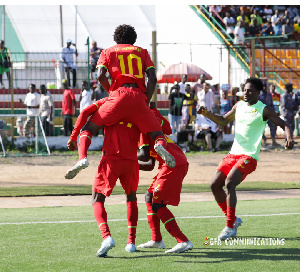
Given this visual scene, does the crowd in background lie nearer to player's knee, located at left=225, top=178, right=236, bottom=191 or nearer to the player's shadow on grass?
player's knee, located at left=225, top=178, right=236, bottom=191

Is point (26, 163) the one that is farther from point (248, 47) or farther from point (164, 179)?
point (164, 179)

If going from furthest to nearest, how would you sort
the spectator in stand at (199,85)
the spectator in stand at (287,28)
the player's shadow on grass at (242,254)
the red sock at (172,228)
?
the spectator in stand at (287,28), the spectator in stand at (199,85), the red sock at (172,228), the player's shadow on grass at (242,254)

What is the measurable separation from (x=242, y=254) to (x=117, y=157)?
60.9 inches

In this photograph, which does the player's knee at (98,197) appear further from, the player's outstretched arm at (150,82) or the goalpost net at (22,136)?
the goalpost net at (22,136)

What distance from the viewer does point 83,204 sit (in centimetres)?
1248

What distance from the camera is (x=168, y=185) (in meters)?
7.76

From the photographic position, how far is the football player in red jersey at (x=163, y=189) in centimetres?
759

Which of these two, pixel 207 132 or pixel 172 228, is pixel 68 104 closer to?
pixel 207 132

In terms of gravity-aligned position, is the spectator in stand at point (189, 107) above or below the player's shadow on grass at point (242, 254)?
above

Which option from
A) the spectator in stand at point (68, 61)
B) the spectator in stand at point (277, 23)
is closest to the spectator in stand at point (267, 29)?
the spectator in stand at point (277, 23)

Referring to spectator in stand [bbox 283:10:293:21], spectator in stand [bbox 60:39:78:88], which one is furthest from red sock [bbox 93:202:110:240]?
spectator in stand [bbox 283:10:293:21]

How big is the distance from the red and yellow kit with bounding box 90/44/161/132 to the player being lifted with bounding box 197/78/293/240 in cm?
138

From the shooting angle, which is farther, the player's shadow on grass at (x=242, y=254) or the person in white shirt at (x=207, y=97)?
the person in white shirt at (x=207, y=97)

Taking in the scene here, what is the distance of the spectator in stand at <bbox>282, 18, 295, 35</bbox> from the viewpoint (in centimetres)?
3500
